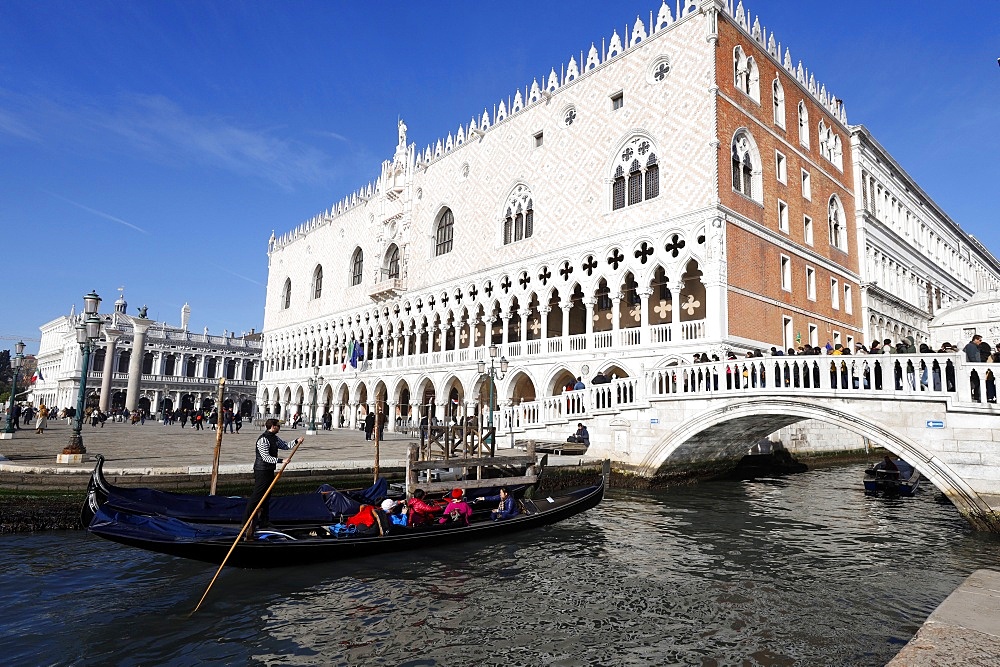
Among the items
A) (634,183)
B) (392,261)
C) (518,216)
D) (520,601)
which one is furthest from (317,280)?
(520,601)

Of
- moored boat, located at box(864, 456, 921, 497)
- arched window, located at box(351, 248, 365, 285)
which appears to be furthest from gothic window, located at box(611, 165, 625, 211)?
arched window, located at box(351, 248, 365, 285)

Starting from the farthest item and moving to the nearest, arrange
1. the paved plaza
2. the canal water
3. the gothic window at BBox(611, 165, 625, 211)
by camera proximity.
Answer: the gothic window at BBox(611, 165, 625, 211)
the paved plaza
the canal water

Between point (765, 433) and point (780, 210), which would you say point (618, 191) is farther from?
point (765, 433)

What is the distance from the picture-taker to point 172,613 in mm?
Result: 5672

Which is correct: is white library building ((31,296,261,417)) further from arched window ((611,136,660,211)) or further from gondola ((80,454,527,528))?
gondola ((80,454,527,528))

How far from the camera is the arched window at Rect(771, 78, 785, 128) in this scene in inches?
810

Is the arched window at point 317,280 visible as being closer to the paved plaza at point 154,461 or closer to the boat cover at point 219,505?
the paved plaza at point 154,461

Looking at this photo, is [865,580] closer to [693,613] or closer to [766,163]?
[693,613]

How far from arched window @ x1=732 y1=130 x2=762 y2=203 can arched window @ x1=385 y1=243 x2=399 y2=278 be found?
18368 millimetres

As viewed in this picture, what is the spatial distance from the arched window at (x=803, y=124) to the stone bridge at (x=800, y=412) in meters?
12.8

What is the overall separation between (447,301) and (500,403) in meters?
6.49

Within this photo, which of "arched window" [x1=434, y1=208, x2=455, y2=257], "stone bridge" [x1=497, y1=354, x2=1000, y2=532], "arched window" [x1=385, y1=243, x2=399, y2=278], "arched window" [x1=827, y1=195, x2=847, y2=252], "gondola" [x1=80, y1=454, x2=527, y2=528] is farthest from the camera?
"arched window" [x1=385, y1=243, x2=399, y2=278]

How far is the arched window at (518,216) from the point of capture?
2300 centimetres

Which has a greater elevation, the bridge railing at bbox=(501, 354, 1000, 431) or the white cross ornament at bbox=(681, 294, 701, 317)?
the white cross ornament at bbox=(681, 294, 701, 317)
